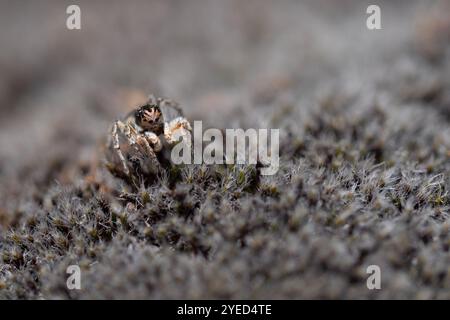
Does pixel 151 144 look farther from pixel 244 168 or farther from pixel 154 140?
pixel 244 168

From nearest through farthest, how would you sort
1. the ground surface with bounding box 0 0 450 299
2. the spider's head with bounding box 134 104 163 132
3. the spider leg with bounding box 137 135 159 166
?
the ground surface with bounding box 0 0 450 299
the spider leg with bounding box 137 135 159 166
the spider's head with bounding box 134 104 163 132

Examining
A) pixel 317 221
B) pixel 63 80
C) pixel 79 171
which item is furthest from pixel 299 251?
pixel 63 80

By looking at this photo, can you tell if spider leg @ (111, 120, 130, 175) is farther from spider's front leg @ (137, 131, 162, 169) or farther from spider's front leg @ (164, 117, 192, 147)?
spider's front leg @ (164, 117, 192, 147)

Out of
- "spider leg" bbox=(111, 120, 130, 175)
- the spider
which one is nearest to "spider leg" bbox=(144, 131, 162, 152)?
the spider

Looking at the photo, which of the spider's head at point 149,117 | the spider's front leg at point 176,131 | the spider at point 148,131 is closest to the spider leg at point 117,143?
the spider at point 148,131

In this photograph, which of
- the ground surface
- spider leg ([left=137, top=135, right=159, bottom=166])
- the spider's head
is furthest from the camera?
the spider's head

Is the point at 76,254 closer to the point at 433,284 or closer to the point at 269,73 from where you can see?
the point at 433,284

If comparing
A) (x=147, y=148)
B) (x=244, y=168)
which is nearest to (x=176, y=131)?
(x=147, y=148)
